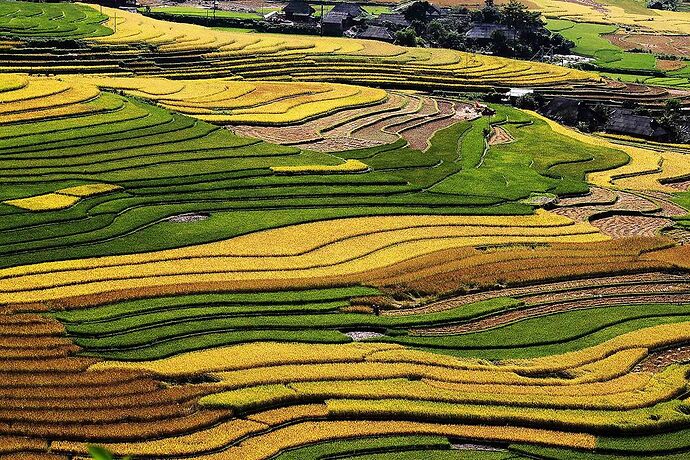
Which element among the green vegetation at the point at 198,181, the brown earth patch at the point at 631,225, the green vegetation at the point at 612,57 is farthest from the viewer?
the green vegetation at the point at 612,57

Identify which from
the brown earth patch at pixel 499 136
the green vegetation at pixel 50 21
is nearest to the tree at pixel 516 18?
the green vegetation at pixel 50 21

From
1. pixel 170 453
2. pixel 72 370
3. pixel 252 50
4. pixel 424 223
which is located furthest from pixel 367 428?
pixel 252 50

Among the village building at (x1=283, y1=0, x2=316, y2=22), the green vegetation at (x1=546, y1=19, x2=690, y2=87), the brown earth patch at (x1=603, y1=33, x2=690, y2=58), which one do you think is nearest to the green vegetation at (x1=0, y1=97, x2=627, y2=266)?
the green vegetation at (x1=546, y1=19, x2=690, y2=87)

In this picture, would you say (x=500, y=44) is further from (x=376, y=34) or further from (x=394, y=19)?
(x=394, y=19)

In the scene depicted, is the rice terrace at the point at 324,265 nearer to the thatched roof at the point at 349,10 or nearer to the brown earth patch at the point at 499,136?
the brown earth patch at the point at 499,136

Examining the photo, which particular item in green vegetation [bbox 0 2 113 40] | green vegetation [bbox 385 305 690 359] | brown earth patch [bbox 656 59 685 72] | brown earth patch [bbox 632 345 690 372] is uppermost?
green vegetation [bbox 0 2 113 40]

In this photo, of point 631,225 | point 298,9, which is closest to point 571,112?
point 631,225

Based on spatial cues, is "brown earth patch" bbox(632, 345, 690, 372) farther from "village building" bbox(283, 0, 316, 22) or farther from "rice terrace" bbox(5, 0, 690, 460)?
"village building" bbox(283, 0, 316, 22)

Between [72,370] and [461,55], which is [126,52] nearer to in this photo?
[461,55]
